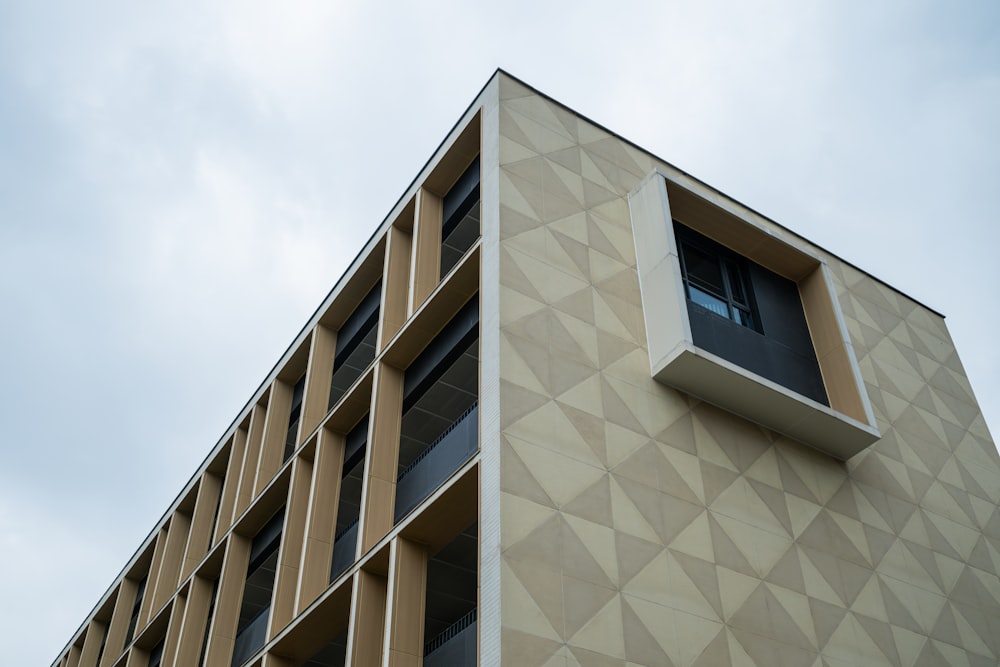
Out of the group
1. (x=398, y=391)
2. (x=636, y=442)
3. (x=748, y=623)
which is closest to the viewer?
(x=748, y=623)

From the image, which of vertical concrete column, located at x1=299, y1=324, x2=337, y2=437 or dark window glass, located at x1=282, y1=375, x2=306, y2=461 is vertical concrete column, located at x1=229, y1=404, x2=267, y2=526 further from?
vertical concrete column, located at x1=299, y1=324, x2=337, y2=437

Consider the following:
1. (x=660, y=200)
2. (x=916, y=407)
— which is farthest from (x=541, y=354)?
(x=916, y=407)

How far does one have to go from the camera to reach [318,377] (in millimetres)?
30484

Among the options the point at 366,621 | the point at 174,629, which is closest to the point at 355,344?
the point at 174,629

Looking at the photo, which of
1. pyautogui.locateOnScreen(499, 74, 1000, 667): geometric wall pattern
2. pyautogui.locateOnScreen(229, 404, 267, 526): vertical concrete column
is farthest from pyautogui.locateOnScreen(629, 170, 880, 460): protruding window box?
pyautogui.locateOnScreen(229, 404, 267, 526): vertical concrete column

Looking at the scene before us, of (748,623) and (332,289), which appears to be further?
(332,289)

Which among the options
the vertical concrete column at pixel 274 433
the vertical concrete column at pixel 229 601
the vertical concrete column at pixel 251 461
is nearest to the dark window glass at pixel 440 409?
the vertical concrete column at pixel 274 433

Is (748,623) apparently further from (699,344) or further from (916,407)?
(916,407)

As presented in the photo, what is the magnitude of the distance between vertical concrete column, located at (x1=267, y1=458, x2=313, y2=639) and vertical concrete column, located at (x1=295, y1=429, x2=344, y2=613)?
0.81m

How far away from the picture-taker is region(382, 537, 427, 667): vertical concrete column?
18109 millimetres

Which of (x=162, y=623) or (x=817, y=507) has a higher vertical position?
(x=162, y=623)

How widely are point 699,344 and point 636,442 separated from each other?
11.5 ft

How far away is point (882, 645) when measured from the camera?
1978 cm

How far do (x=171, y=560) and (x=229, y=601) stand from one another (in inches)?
Result: 427
